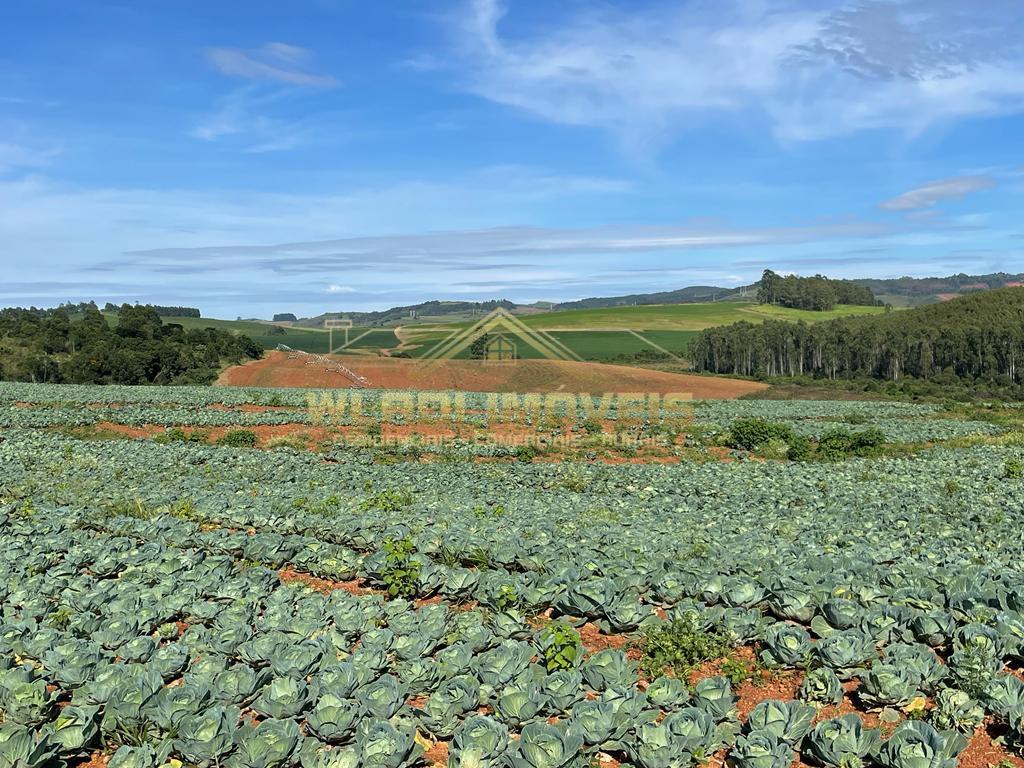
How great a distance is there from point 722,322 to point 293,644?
394 ft

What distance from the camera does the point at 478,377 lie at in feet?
201

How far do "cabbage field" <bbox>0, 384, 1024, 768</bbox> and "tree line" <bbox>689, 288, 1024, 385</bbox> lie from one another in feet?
243

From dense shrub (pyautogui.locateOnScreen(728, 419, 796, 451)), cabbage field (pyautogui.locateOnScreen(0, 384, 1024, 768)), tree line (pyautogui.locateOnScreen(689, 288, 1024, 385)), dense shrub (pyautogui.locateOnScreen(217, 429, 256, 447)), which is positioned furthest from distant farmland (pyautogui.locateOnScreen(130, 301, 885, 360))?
cabbage field (pyautogui.locateOnScreen(0, 384, 1024, 768))

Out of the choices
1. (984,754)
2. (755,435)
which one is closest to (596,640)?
(984,754)

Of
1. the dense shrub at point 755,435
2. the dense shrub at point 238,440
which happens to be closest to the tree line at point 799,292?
the dense shrub at point 755,435

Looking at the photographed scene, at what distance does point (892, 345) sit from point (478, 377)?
5303 cm

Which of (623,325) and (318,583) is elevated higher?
(623,325)

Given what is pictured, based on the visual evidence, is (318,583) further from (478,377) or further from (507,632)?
(478,377)

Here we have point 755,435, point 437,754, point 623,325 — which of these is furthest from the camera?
Answer: point 623,325

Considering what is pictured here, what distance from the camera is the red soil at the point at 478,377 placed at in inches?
2312

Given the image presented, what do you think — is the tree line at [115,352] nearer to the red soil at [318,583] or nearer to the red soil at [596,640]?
the red soil at [318,583]

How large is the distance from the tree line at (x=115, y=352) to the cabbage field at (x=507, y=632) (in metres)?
58.1

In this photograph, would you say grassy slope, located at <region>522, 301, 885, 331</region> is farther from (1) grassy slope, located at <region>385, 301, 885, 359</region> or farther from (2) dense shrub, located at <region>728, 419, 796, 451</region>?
(2) dense shrub, located at <region>728, 419, 796, 451</region>

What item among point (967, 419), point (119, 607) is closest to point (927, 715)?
point (119, 607)
